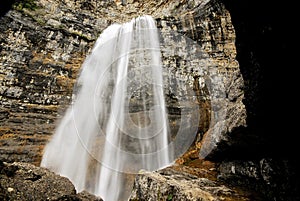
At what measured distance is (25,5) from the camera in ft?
42.2

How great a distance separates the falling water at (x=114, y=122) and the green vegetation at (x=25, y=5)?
413 cm

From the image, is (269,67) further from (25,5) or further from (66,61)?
(25,5)

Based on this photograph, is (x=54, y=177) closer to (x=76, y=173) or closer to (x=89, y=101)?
(x=76, y=173)

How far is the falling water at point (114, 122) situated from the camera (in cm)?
897

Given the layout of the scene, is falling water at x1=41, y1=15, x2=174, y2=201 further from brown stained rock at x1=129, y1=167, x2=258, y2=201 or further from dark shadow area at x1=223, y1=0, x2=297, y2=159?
dark shadow area at x1=223, y1=0, x2=297, y2=159

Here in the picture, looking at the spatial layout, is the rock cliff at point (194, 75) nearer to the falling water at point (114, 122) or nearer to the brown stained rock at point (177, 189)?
the brown stained rock at point (177, 189)

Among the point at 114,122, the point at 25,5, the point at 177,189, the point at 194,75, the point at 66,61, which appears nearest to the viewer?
the point at 177,189

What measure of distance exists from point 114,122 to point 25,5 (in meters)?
8.81

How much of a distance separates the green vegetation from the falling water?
163 inches

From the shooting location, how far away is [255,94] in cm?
292

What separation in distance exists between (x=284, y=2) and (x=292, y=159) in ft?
7.72

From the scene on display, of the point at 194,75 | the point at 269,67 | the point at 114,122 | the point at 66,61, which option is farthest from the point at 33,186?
the point at 194,75

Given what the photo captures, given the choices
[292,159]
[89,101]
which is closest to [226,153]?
[292,159]

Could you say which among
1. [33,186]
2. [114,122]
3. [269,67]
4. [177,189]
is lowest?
[33,186]
